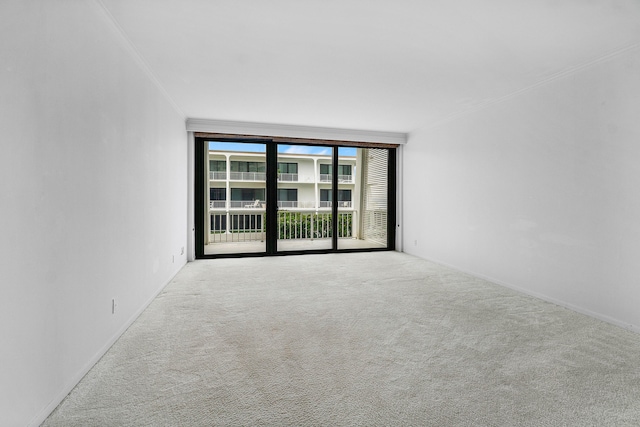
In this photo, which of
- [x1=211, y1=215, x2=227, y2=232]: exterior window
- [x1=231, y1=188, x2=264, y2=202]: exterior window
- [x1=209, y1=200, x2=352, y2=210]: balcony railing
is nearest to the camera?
[x1=231, y1=188, x2=264, y2=202]: exterior window

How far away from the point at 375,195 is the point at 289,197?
6.22 ft

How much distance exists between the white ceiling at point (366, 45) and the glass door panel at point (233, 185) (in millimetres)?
2070

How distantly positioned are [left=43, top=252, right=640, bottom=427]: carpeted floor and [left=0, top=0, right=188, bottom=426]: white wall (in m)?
0.29

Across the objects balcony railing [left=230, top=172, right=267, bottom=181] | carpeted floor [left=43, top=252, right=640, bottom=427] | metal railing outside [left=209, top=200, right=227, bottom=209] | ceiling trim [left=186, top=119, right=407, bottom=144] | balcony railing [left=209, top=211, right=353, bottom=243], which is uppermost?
ceiling trim [left=186, top=119, right=407, bottom=144]

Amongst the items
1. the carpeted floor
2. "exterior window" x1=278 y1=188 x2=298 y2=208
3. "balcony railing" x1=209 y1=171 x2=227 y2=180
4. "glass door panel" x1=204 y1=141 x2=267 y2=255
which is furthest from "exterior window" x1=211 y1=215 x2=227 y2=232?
the carpeted floor

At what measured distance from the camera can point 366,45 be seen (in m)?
2.65

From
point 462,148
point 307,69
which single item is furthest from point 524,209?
point 307,69

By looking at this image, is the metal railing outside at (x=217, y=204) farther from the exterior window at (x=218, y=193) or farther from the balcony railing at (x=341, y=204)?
the balcony railing at (x=341, y=204)

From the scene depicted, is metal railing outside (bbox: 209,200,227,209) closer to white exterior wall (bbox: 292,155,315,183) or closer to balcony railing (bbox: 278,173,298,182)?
balcony railing (bbox: 278,173,298,182)

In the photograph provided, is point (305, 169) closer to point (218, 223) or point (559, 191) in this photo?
point (218, 223)

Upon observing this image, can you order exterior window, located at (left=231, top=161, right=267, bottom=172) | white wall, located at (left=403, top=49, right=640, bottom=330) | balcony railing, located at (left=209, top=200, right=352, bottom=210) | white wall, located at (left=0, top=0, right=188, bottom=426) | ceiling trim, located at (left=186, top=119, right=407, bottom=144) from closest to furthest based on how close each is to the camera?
white wall, located at (left=0, top=0, right=188, bottom=426) < white wall, located at (left=403, top=49, right=640, bottom=330) < ceiling trim, located at (left=186, top=119, right=407, bottom=144) < exterior window, located at (left=231, top=161, right=267, bottom=172) < balcony railing, located at (left=209, top=200, right=352, bottom=210)

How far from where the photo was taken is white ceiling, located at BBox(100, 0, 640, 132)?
2.14 m

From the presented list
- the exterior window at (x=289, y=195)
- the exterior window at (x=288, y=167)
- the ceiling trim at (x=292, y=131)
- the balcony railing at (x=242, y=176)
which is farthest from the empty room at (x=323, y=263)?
the exterior window at (x=289, y=195)

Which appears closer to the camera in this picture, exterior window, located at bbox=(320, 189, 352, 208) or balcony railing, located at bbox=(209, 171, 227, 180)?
balcony railing, located at bbox=(209, 171, 227, 180)
